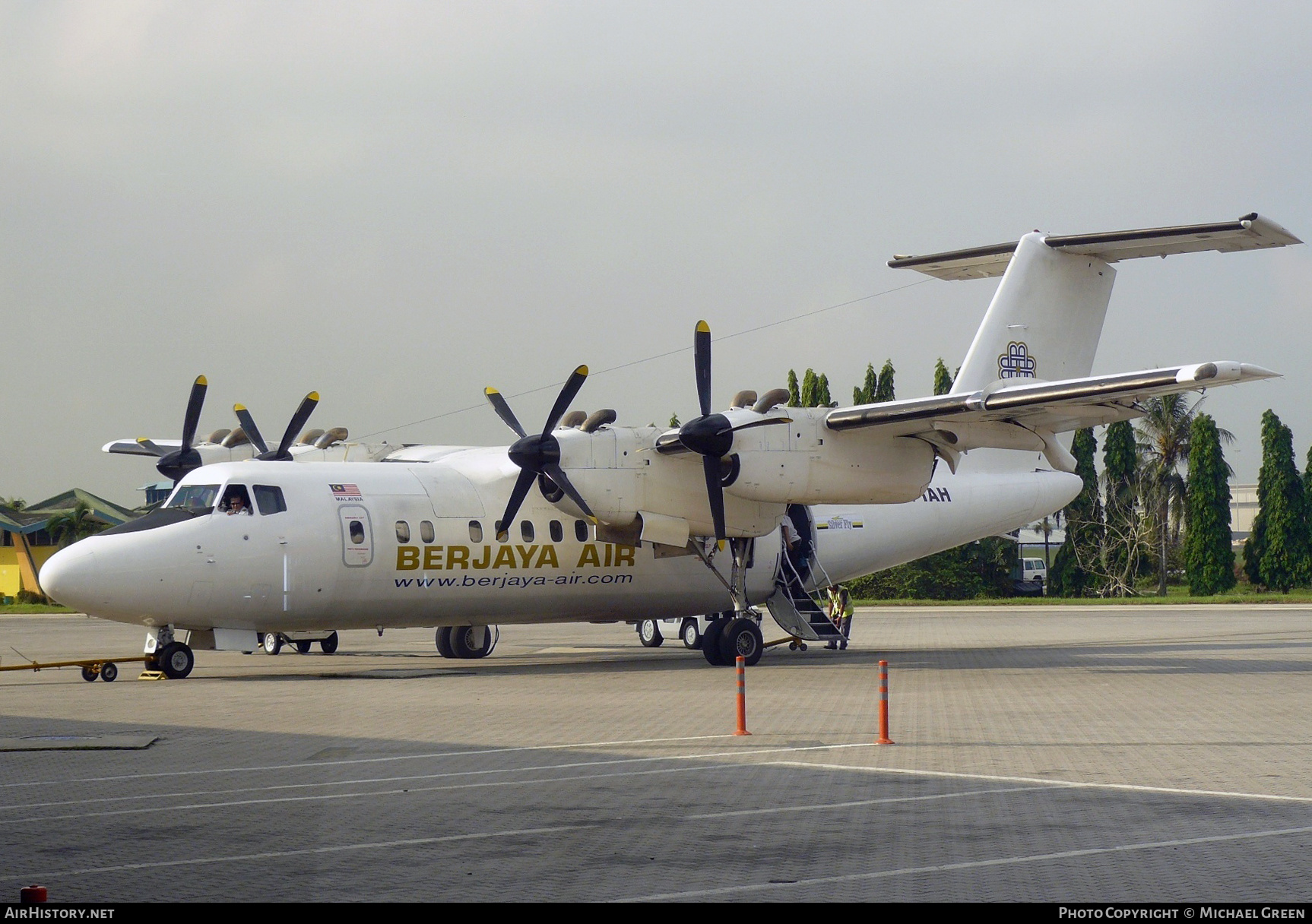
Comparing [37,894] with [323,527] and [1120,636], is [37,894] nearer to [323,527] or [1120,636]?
[323,527]

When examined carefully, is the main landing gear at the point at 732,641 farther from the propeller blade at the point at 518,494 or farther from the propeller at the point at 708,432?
the propeller blade at the point at 518,494

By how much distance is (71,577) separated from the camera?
62.4 ft

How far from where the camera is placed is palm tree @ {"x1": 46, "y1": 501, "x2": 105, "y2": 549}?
6462cm

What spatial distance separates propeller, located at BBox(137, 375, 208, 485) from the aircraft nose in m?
5.21

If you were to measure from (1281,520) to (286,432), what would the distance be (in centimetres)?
5174

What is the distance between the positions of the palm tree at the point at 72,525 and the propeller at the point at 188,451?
42.8 metres

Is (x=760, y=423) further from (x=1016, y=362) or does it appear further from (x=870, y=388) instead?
(x=870, y=388)

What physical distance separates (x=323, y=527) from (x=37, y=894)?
1582 cm

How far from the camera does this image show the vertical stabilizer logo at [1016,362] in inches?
960

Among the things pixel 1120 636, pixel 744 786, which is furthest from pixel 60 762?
pixel 1120 636

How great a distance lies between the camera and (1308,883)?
714cm

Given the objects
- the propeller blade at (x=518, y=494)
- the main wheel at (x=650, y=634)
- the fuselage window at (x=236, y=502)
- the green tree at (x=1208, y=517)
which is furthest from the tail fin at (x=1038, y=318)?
the green tree at (x=1208, y=517)

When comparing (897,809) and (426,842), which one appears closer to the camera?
(426,842)

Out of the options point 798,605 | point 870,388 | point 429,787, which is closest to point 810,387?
point 870,388
